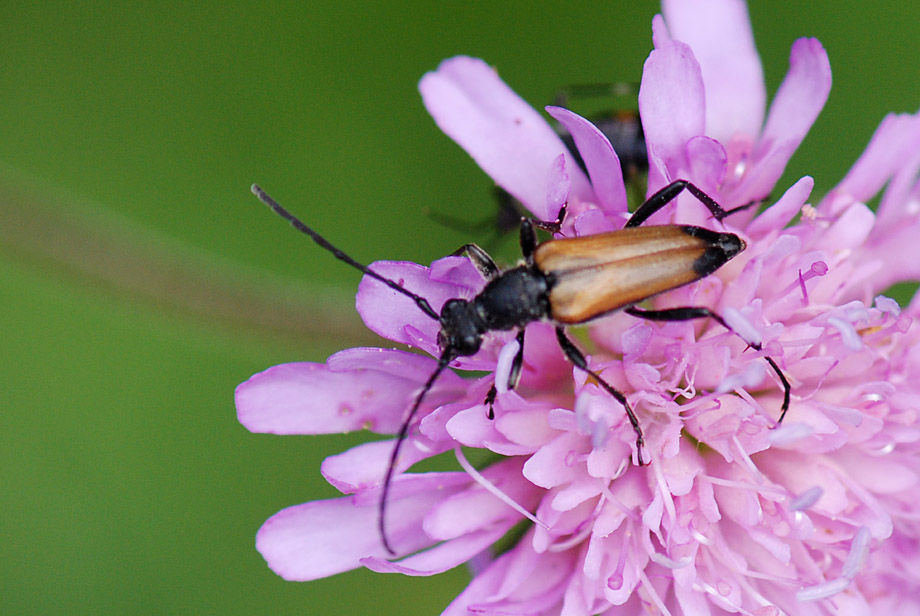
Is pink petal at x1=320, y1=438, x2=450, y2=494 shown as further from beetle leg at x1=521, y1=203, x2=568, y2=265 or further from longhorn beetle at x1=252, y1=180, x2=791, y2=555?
beetle leg at x1=521, y1=203, x2=568, y2=265

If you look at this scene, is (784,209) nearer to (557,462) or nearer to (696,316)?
(696,316)

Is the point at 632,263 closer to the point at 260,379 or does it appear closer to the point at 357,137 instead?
the point at 260,379

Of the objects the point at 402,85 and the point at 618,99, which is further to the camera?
the point at 618,99

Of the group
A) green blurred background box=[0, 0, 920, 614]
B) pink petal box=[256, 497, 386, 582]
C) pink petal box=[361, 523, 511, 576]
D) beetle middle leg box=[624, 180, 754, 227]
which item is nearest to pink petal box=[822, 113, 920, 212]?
beetle middle leg box=[624, 180, 754, 227]

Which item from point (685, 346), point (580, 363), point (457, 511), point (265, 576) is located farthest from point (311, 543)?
point (265, 576)

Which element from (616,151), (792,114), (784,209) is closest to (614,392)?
(784,209)

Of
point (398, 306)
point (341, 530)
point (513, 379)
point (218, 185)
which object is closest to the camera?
point (513, 379)

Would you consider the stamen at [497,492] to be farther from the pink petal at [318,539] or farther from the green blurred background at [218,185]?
the green blurred background at [218,185]
